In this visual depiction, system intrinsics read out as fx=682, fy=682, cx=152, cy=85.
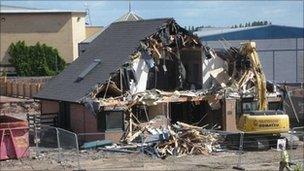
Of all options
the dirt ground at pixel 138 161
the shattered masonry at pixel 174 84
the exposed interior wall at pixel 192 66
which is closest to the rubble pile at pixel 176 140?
the shattered masonry at pixel 174 84

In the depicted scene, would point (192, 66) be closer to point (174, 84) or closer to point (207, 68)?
point (207, 68)

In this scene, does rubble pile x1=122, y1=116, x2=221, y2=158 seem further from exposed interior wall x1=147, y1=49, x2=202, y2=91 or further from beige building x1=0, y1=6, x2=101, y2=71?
beige building x1=0, y1=6, x2=101, y2=71

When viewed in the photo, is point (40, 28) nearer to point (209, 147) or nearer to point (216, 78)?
point (216, 78)

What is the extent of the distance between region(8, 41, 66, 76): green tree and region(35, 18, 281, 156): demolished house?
1772 inches

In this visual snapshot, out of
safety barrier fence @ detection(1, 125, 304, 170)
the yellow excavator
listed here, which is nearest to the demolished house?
safety barrier fence @ detection(1, 125, 304, 170)

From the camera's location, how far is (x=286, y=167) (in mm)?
21203

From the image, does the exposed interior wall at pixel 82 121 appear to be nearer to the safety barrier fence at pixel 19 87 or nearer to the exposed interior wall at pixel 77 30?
the safety barrier fence at pixel 19 87

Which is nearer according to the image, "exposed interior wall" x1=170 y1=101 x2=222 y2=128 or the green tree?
"exposed interior wall" x1=170 y1=101 x2=222 y2=128

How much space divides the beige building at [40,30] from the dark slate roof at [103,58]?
45.4 metres

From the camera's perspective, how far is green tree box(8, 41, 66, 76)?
84500mm

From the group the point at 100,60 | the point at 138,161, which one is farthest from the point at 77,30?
the point at 138,161

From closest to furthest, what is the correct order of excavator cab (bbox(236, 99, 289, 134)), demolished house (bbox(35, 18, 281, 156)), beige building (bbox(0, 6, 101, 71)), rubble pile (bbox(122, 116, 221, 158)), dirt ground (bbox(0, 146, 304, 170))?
dirt ground (bbox(0, 146, 304, 170)), rubble pile (bbox(122, 116, 221, 158)), excavator cab (bbox(236, 99, 289, 134)), demolished house (bbox(35, 18, 281, 156)), beige building (bbox(0, 6, 101, 71))

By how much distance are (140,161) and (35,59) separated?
5878cm

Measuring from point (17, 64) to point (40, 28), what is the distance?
580cm
